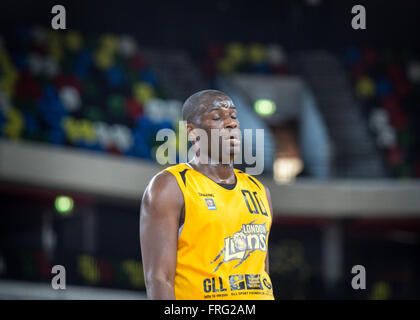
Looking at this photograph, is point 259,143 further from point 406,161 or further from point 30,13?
point 30,13

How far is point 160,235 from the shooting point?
2.29 metres

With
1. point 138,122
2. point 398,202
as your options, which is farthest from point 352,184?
point 138,122

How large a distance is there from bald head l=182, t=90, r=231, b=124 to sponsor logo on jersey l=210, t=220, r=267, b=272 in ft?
1.59

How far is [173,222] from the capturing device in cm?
231

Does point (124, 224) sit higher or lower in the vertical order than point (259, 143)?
lower

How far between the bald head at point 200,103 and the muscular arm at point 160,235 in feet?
1.09

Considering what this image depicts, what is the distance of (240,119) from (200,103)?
12362mm

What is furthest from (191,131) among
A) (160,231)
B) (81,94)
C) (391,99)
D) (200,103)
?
(391,99)

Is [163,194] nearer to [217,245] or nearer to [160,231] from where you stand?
[160,231]

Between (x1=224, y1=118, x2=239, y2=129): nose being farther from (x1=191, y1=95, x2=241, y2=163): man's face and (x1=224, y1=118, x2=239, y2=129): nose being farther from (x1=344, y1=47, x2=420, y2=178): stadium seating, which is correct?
(x1=344, y1=47, x2=420, y2=178): stadium seating

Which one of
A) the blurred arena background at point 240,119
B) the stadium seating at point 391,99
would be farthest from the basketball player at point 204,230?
the stadium seating at point 391,99

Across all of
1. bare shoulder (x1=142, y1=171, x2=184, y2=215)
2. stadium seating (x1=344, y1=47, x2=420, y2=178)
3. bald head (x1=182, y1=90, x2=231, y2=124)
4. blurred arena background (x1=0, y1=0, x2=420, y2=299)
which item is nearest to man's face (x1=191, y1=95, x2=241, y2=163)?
bald head (x1=182, y1=90, x2=231, y2=124)

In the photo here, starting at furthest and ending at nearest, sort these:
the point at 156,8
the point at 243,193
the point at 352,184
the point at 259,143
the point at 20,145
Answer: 1. the point at 156,8
2. the point at 259,143
3. the point at 352,184
4. the point at 20,145
5. the point at 243,193

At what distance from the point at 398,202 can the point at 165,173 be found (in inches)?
421
